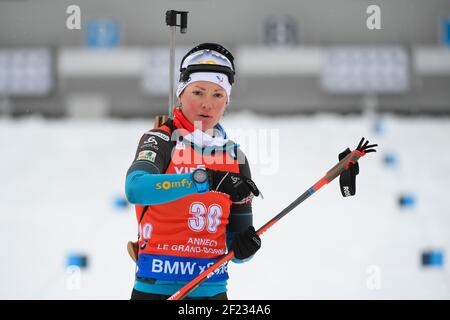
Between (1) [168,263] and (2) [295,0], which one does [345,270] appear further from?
(2) [295,0]

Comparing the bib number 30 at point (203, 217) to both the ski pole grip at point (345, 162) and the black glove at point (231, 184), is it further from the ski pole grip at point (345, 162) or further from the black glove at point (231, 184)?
the ski pole grip at point (345, 162)

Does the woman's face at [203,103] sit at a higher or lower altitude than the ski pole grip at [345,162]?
higher

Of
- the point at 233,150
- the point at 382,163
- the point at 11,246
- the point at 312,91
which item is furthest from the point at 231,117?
the point at 233,150

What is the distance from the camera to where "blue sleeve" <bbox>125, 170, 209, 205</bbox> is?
2246 millimetres

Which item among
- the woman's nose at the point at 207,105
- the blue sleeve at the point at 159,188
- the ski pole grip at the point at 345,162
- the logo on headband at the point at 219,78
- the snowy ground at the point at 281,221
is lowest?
the snowy ground at the point at 281,221

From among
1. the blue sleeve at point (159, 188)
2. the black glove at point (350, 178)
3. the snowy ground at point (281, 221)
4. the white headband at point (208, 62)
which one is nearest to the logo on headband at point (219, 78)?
the white headband at point (208, 62)

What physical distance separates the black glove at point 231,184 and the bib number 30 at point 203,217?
188mm

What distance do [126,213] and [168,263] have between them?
185 inches

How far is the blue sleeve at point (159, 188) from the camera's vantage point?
7.37 ft

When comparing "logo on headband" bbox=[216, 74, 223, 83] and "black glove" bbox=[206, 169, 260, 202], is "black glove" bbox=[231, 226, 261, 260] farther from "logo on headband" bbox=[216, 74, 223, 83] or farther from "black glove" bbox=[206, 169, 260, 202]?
"logo on headband" bbox=[216, 74, 223, 83]

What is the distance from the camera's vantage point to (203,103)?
252 cm

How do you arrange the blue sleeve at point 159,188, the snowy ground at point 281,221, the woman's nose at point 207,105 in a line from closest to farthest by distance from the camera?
the blue sleeve at point 159,188, the woman's nose at point 207,105, the snowy ground at point 281,221
